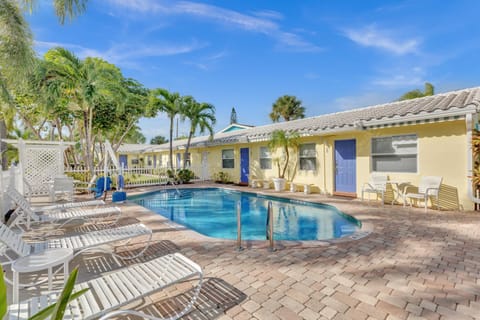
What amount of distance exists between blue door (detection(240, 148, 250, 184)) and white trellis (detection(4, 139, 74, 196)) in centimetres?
1128

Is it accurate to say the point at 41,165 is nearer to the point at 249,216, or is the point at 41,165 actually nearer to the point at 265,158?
the point at 249,216

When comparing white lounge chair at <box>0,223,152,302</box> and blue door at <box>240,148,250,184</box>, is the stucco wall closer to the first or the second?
blue door at <box>240,148,250,184</box>

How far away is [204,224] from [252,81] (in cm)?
1910

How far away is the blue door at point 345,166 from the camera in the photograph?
485 inches

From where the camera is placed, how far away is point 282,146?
600 inches

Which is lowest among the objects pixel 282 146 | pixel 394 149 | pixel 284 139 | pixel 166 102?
pixel 394 149

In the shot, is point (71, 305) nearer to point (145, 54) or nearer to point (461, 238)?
point (461, 238)

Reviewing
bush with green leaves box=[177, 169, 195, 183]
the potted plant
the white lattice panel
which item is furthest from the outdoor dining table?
the white lattice panel

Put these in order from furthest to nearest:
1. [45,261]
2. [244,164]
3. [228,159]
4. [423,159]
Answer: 1. [228,159]
2. [244,164]
3. [423,159]
4. [45,261]

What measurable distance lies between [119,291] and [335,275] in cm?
348

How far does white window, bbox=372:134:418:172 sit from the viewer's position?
33.7ft

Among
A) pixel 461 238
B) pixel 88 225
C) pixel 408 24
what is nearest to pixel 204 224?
pixel 88 225

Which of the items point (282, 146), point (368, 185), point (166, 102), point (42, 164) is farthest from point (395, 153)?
point (42, 164)

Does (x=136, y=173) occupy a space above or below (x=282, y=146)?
below
